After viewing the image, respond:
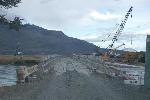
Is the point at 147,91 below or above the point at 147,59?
below

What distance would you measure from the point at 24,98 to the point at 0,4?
1171 centimetres

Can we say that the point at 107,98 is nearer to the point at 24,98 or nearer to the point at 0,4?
the point at 24,98

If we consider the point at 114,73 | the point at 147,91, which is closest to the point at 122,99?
Answer: the point at 147,91

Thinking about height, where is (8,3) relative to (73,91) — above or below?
above

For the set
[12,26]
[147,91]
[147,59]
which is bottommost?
[147,91]

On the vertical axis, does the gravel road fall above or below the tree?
below

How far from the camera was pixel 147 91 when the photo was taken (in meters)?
45.4

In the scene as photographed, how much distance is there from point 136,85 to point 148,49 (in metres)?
8.88

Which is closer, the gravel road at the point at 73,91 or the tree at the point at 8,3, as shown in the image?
the gravel road at the point at 73,91

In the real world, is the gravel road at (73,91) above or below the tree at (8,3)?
below

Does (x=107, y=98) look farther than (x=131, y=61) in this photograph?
No

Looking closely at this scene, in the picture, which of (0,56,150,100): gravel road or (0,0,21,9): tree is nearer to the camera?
(0,56,150,100): gravel road

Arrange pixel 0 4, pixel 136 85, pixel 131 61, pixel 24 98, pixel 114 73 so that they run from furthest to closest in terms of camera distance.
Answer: pixel 131 61, pixel 114 73, pixel 136 85, pixel 0 4, pixel 24 98

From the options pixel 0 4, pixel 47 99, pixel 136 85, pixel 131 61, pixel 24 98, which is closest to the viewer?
pixel 47 99
